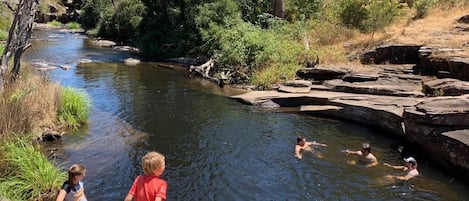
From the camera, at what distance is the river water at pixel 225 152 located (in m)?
11.5

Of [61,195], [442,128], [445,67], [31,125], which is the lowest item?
[31,125]

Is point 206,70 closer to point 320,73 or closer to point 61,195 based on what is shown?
point 320,73

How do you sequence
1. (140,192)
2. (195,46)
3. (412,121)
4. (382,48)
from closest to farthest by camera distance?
(140,192)
(412,121)
(382,48)
(195,46)

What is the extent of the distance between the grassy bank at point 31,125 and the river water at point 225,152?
84 centimetres

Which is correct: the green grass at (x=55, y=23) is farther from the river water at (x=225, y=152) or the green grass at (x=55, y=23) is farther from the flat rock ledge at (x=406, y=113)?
the flat rock ledge at (x=406, y=113)

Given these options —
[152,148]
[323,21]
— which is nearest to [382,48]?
[323,21]

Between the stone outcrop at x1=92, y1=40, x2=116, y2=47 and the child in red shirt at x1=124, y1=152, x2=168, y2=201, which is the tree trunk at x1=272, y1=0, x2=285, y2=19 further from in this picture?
the child in red shirt at x1=124, y1=152, x2=168, y2=201

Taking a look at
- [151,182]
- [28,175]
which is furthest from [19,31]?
[151,182]

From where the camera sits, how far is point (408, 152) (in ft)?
47.9

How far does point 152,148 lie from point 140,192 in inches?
321

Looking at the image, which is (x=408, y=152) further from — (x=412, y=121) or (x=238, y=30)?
(x=238, y=30)

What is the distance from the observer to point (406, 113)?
14.6 metres

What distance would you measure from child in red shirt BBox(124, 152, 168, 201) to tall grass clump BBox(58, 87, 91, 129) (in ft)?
33.4

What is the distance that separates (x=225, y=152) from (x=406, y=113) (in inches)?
231
